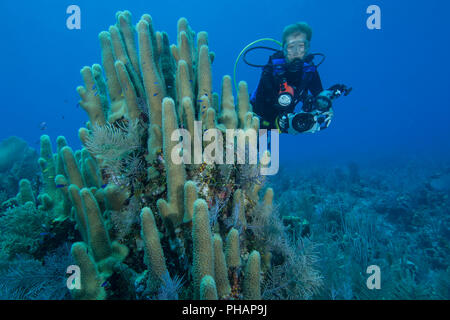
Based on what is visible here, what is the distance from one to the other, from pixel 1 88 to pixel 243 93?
129604 millimetres

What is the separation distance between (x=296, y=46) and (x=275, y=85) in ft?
3.43

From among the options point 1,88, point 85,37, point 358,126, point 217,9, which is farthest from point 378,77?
point 1,88

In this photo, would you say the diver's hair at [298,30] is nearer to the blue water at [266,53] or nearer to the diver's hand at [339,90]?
the diver's hand at [339,90]

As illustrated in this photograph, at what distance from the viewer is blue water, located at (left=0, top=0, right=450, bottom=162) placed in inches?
3231

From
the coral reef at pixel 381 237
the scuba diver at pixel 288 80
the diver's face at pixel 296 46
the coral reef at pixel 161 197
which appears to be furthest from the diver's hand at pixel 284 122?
the diver's face at pixel 296 46

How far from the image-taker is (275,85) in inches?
186

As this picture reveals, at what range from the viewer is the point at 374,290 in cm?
301

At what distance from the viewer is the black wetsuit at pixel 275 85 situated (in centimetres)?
474

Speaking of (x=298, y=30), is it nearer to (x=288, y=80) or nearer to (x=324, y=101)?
(x=288, y=80)

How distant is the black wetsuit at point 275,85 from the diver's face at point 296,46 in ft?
0.68

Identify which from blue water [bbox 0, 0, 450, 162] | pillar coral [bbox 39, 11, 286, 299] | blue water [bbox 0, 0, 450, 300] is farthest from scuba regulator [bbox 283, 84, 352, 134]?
blue water [bbox 0, 0, 450, 162]

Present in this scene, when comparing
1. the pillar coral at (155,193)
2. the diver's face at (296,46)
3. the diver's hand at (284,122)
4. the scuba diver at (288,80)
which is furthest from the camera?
the diver's face at (296,46)

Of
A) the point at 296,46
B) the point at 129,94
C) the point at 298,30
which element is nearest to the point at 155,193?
the point at 129,94
